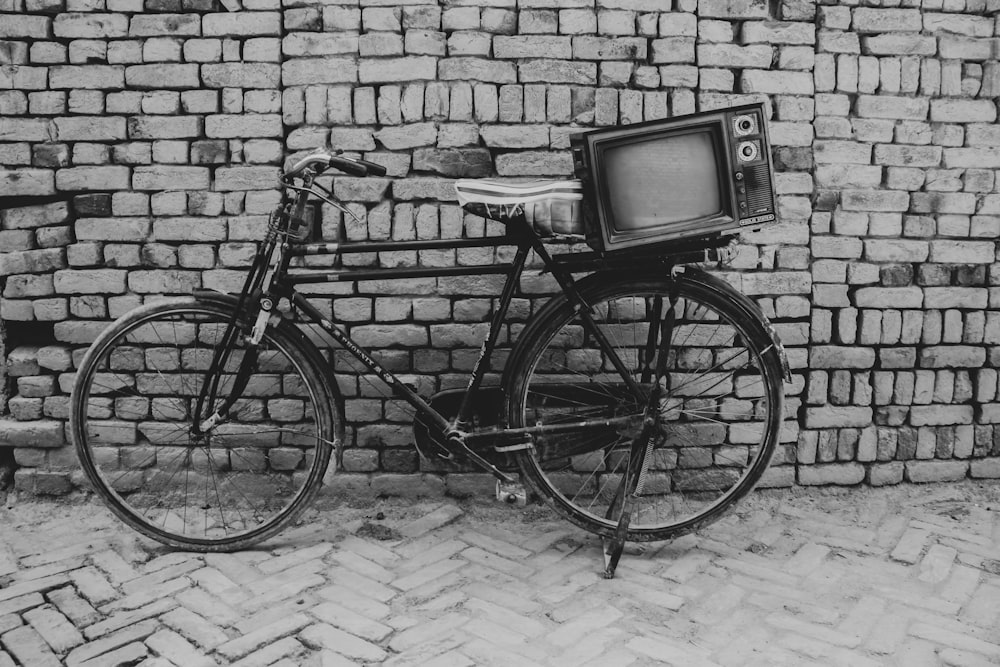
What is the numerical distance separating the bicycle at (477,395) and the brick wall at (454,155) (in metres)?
0.28

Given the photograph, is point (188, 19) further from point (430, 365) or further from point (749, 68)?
point (749, 68)

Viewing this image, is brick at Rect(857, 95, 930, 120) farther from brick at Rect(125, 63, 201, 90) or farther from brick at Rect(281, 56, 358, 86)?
brick at Rect(125, 63, 201, 90)

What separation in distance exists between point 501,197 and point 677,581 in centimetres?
164

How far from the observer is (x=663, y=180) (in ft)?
8.50

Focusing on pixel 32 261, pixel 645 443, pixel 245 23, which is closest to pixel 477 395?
pixel 645 443

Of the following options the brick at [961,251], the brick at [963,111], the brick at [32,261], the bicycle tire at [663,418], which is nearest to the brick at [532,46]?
the bicycle tire at [663,418]

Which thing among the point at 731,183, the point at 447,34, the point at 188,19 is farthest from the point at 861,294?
the point at 188,19

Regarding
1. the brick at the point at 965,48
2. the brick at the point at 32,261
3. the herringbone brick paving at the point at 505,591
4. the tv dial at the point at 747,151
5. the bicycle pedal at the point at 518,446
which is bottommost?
the herringbone brick paving at the point at 505,591

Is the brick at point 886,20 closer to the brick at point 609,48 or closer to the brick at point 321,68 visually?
the brick at point 609,48

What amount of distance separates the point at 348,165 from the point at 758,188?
1538 mm

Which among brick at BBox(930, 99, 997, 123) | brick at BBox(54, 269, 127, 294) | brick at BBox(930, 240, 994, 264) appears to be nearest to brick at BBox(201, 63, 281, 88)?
brick at BBox(54, 269, 127, 294)

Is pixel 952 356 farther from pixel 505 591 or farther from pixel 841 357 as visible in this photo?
pixel 505 591

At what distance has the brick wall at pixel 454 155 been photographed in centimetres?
317

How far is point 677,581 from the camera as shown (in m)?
2.74
